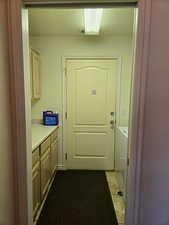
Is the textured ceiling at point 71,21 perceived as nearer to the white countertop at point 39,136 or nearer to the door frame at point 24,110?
the door frame at point 24,110

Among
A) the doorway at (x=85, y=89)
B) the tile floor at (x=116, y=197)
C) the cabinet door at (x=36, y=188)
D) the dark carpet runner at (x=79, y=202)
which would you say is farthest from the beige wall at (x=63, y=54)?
the cabinet door at (x=36, y=188)

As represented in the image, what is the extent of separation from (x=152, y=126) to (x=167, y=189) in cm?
47

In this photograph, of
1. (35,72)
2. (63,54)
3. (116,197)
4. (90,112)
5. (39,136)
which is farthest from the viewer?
(90,112)

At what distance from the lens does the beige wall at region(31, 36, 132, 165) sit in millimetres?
3080

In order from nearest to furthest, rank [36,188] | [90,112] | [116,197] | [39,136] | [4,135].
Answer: [4,135] < [36,188] < [39,136] < [116,197] < [90,112]

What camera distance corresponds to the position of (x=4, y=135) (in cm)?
108

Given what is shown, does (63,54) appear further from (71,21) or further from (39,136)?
(39,136)

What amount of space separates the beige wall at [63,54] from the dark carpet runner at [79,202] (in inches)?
50.6

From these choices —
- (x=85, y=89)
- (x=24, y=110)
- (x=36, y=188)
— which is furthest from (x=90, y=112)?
(x=24, y=110)

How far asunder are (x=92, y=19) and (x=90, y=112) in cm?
165

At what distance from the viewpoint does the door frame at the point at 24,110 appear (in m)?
1.04

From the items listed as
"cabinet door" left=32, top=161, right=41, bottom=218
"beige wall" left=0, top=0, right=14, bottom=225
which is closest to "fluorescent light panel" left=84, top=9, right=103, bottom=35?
"beige wall" left=0, top=0, right=14, bottom=225

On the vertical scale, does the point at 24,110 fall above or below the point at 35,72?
below

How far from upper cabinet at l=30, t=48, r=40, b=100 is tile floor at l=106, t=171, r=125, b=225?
2006 mm
